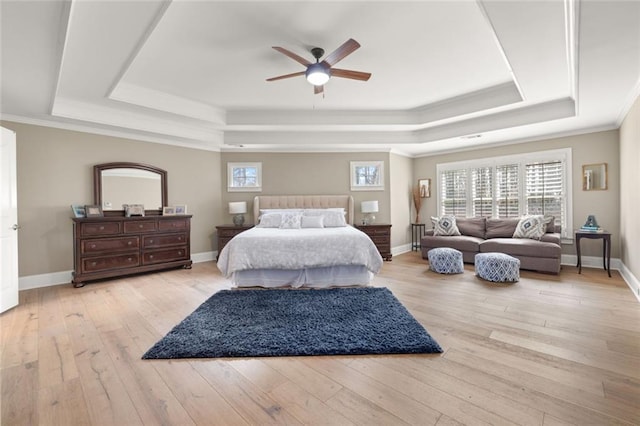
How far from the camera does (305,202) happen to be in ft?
20.7

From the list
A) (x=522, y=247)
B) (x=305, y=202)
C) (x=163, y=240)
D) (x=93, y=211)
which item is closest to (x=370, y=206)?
(x=305, y=202)

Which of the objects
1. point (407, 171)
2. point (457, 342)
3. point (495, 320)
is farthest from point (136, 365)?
point (407, 171)

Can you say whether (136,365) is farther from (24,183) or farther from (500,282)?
(500,282)

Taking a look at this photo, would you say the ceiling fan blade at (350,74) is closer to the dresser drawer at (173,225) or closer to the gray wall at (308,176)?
the gray wall at (308,176)

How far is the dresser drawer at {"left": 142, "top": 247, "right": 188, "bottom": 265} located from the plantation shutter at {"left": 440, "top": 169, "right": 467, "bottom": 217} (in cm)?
609

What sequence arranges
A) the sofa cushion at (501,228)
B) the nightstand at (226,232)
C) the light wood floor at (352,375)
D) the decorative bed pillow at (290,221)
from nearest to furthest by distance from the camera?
the light wood floor at (352,375) < the decorative bed pillow at (290,221) < the sofa cushion at (501,228) < the nightstand at (226,232)

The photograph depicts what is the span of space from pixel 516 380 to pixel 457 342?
532 mm

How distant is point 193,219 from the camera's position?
5.95 meters

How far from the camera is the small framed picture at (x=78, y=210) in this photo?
4.37 metres

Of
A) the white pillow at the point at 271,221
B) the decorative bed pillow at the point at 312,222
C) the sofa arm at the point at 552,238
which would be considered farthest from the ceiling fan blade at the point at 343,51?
the sofa arm at the point at 552,238

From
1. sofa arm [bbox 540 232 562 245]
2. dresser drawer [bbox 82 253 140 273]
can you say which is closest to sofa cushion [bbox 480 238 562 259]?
sofa arm [bbox 540 232 562 245]

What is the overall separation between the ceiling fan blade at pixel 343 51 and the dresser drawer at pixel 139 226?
4102 mm

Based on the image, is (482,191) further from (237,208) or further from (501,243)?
(237,208)

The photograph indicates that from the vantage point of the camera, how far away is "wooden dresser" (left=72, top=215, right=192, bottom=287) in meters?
4.18
